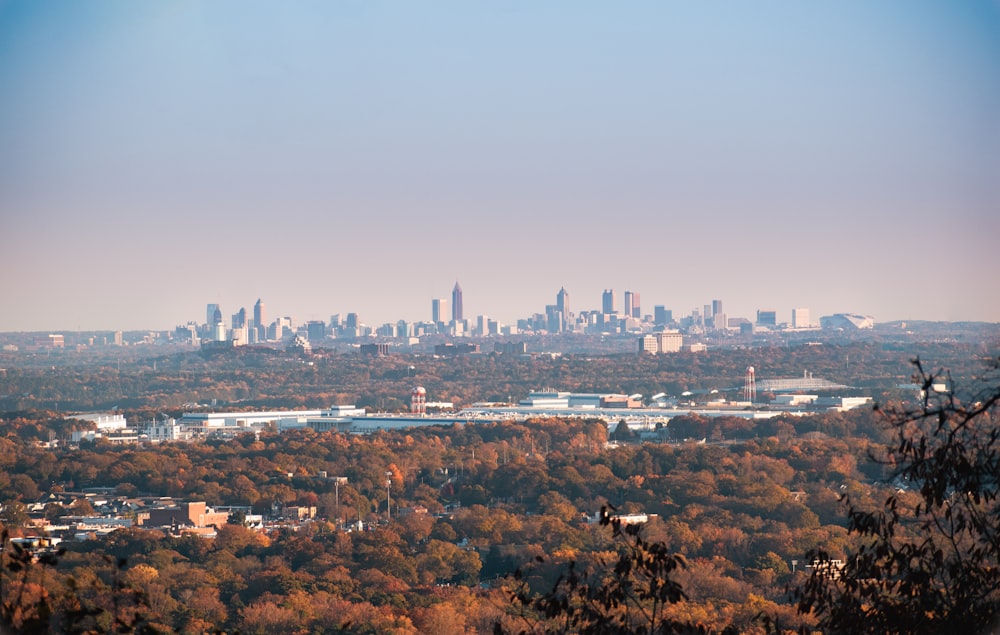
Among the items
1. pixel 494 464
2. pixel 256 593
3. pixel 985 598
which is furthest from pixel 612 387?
pixel 985 598

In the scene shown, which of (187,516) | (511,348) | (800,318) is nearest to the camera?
(187,516)

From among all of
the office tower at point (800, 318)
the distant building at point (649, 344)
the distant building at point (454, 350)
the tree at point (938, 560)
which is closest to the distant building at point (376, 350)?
the distant building at point (454, 350)

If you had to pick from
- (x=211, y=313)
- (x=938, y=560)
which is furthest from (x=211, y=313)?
(x=938, y=560)

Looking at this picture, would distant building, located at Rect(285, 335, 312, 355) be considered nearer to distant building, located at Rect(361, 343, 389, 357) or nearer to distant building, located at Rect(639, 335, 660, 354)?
distant building, located at Rect(361, 343, 389, 357)

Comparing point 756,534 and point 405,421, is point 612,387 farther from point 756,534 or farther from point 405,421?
point 756,534

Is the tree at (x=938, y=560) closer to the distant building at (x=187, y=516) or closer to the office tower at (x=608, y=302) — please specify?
the distant building at (x=187, y=516)

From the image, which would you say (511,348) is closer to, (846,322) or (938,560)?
(846,322)

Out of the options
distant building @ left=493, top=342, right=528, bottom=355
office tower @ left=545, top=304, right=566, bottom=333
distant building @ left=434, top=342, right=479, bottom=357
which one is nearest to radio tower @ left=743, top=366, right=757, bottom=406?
distant building @ left=434, top=342, right=479, bottom=357
